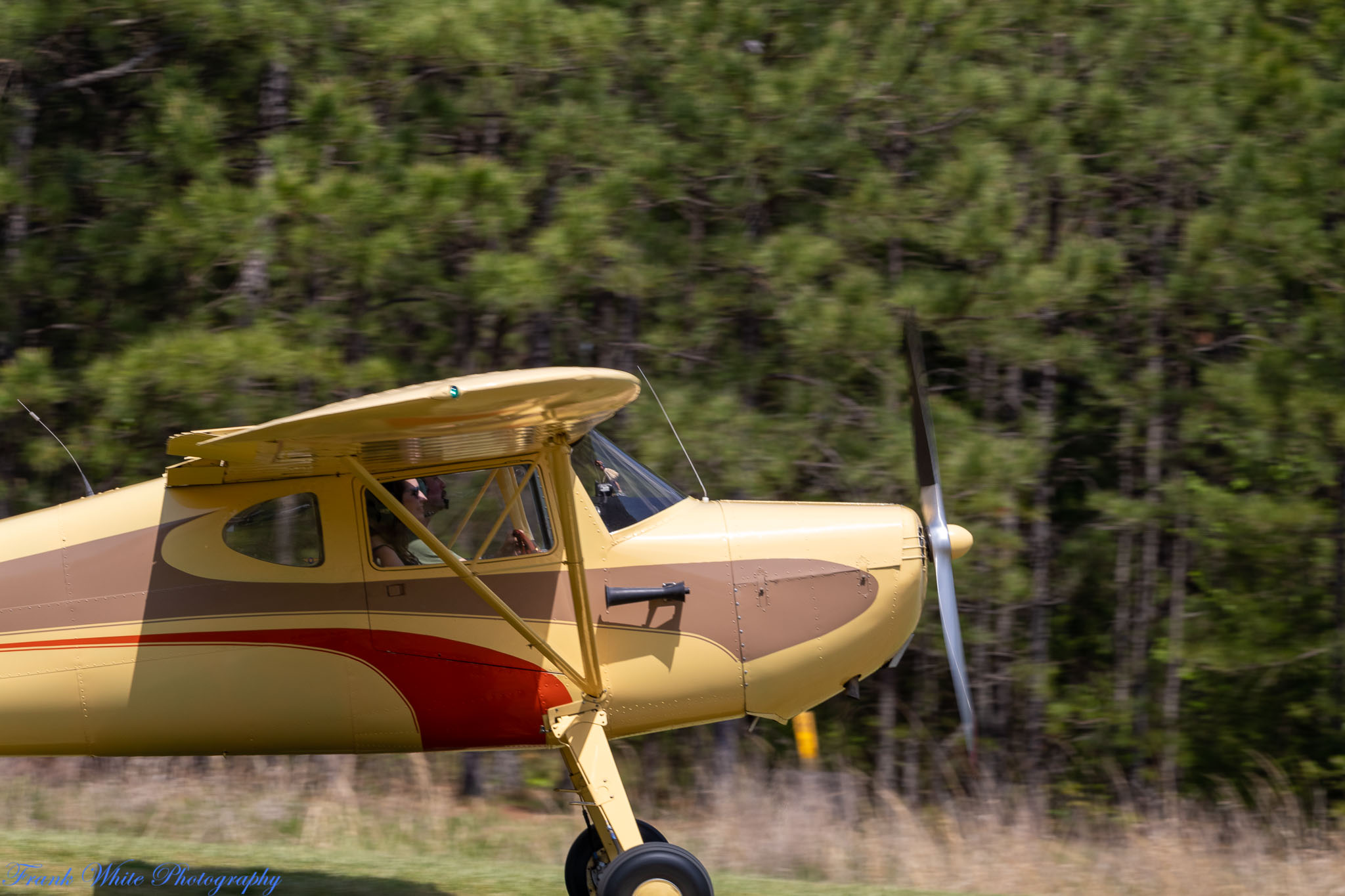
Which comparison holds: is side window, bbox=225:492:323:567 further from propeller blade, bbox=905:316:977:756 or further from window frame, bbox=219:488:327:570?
propeller blade, bbox=905:316:977:756

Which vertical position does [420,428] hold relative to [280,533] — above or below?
above

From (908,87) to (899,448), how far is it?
10.8ft

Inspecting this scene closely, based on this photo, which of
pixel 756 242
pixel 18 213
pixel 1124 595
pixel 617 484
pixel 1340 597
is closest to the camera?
pixel 617 484

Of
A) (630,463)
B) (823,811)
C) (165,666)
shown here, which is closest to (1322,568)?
(823,811)

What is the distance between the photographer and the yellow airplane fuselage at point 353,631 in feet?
17.1

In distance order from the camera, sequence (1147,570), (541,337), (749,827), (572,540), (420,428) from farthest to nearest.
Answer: (1147,570)
(541,337)
(749,827)
(572,540)
(420,428)

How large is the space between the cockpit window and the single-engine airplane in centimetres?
3

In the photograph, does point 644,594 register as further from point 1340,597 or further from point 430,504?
point 1340,597

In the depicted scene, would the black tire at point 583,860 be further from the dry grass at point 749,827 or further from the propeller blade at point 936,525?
the dry grass at point 749,827

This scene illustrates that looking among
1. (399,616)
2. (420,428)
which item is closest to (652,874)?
(399,616)

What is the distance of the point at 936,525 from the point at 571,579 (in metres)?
1.82

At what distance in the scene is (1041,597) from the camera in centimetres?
1186

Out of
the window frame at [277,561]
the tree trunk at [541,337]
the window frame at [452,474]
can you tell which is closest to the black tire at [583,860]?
the window frame at [452,474]

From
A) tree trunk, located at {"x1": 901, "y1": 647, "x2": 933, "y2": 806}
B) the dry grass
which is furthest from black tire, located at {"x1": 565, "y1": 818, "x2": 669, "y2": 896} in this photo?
tree trunk, located at {"x1": 901, "y1": 647, "x2": 933, "y2": 806}
